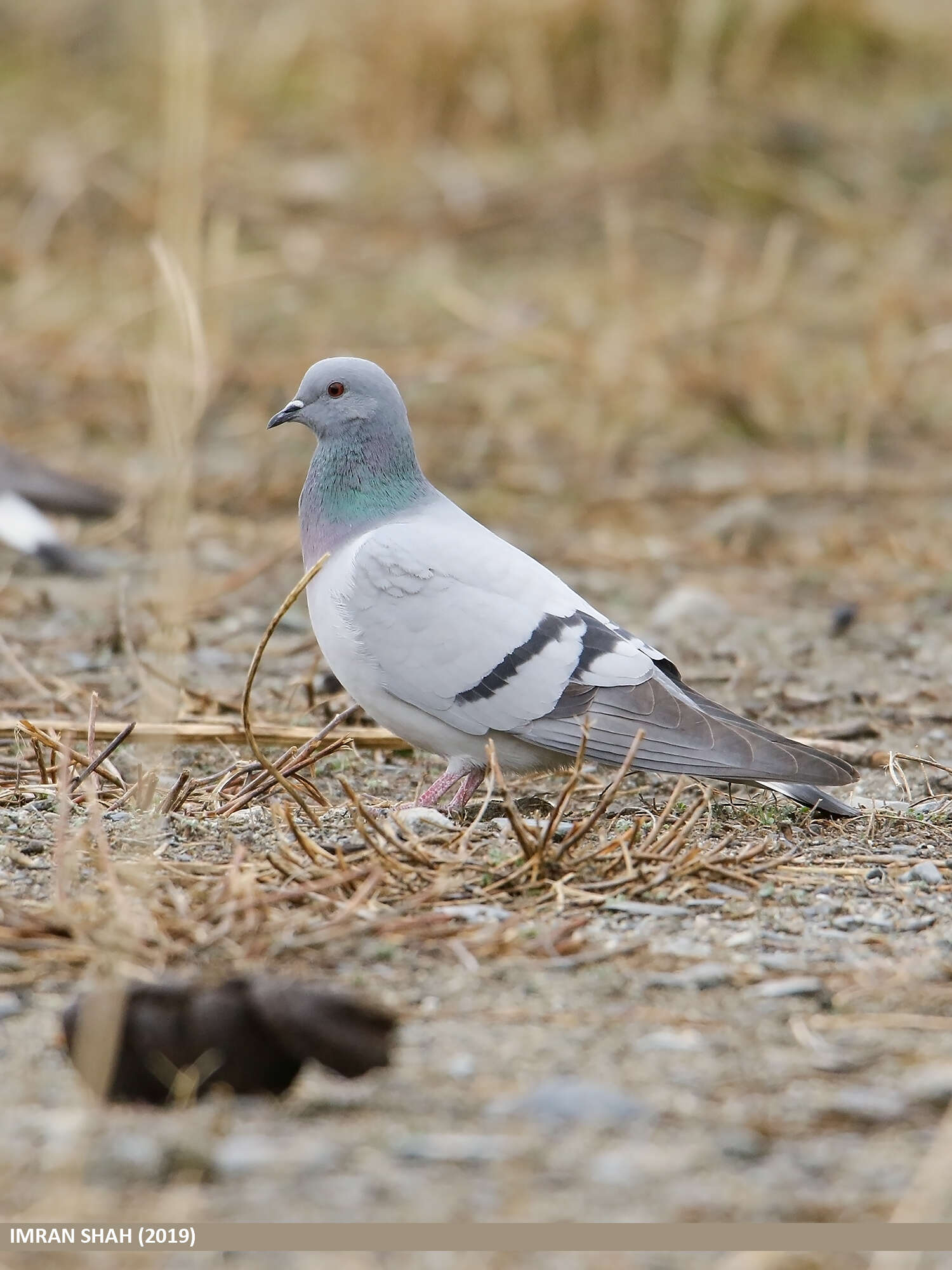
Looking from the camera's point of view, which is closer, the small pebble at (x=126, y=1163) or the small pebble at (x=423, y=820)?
the small pebble at (x=126, y=1163)

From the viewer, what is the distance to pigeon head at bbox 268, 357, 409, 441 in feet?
11.9

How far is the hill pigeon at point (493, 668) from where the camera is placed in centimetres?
325

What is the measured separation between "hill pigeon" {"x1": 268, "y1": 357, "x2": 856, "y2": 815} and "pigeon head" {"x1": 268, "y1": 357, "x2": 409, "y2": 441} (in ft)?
0.94

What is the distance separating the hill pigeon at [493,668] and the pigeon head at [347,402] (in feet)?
0.94

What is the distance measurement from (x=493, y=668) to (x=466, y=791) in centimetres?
26

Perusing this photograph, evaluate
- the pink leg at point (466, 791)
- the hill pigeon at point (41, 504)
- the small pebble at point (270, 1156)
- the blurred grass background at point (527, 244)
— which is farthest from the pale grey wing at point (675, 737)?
the hill pigeon at point (41, 504)

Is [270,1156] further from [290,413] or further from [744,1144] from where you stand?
[290,413]

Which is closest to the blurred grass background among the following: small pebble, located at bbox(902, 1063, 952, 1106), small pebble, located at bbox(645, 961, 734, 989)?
small pebble, located at bbox(645, 961, 734, 989)

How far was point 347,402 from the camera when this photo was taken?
3.66 m

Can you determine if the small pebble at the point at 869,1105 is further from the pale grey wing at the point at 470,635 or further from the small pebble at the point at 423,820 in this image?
the pale grey wing at the point at 470,635

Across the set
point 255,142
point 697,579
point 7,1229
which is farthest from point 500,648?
point 255,142

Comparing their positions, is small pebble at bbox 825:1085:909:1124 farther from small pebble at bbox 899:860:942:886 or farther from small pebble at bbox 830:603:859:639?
small pebble at bbox 830:603:859:639

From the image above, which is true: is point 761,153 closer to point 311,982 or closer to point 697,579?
point 697,579

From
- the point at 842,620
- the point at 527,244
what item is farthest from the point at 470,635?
the point at 527,244
